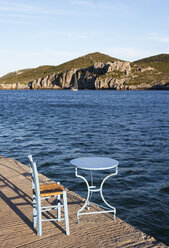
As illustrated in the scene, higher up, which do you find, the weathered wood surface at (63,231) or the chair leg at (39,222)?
the chair leg at (39,222)

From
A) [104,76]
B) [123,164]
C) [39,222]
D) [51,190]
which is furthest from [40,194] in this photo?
[104,76]

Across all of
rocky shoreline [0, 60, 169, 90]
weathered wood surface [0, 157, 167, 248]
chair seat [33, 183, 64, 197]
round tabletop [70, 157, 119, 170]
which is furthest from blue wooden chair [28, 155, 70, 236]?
rocky shoreline [0, 60, 169, 90]

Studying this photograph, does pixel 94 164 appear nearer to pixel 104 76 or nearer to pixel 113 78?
pixel 113 78

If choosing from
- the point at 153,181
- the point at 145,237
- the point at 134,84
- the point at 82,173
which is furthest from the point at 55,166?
the point at 134,84

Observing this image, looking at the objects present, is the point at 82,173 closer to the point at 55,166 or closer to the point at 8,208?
the point at 55,166

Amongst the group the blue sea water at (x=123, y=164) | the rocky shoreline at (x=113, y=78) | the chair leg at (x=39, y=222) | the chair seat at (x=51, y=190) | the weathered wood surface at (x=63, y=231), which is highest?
the rocky shoreline at (x=113, y=78)

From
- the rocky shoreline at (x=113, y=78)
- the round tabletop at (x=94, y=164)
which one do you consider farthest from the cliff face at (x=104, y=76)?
the round tabletop at (x=94, y=164)

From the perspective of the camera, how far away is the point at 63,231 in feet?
15.1

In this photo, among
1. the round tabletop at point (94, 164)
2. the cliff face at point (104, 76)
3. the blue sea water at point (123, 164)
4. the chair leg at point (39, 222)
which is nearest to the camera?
the chair leg at point (39, 222)

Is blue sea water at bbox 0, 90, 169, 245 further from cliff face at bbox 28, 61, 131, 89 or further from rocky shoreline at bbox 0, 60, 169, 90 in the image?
cliff face at bbox 28, 61, 131, 89

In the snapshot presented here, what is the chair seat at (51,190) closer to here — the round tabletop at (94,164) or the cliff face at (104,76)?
the round tabletop at (94,164)

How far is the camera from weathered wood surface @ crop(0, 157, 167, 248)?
167 inches

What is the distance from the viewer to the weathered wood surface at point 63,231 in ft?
13.9

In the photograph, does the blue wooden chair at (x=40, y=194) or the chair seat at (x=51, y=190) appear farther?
the chair seat at (x=51, y=190)
